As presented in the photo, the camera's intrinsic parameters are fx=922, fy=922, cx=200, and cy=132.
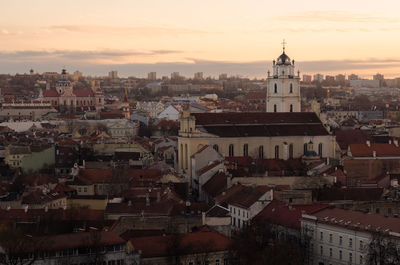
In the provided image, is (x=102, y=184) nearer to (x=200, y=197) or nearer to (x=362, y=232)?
(x=200, y=197)

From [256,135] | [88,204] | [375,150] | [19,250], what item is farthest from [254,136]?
[19,250]

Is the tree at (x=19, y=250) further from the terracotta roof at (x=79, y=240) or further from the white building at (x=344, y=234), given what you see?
the white building at (x=344, y=234)

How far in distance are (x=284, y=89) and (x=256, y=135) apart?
10.6m

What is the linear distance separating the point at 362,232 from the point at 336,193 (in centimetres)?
1186

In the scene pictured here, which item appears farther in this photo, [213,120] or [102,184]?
[213,120]

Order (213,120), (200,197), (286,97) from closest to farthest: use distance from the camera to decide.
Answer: (200,197), (213,120), (286,97)

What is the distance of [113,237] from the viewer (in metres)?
33.6

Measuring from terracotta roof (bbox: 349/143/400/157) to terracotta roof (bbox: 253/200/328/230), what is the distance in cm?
2148

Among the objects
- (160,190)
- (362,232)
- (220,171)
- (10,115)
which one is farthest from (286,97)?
(10,115)

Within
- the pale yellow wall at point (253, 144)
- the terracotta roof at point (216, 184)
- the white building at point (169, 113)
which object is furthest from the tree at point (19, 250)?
the white building at point (169, 113)

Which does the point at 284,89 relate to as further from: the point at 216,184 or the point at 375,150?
the point at 216,184

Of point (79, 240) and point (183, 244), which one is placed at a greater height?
point (79, 240)

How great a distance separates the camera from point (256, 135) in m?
65.1

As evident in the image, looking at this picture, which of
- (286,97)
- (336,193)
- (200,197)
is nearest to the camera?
(336,193)
